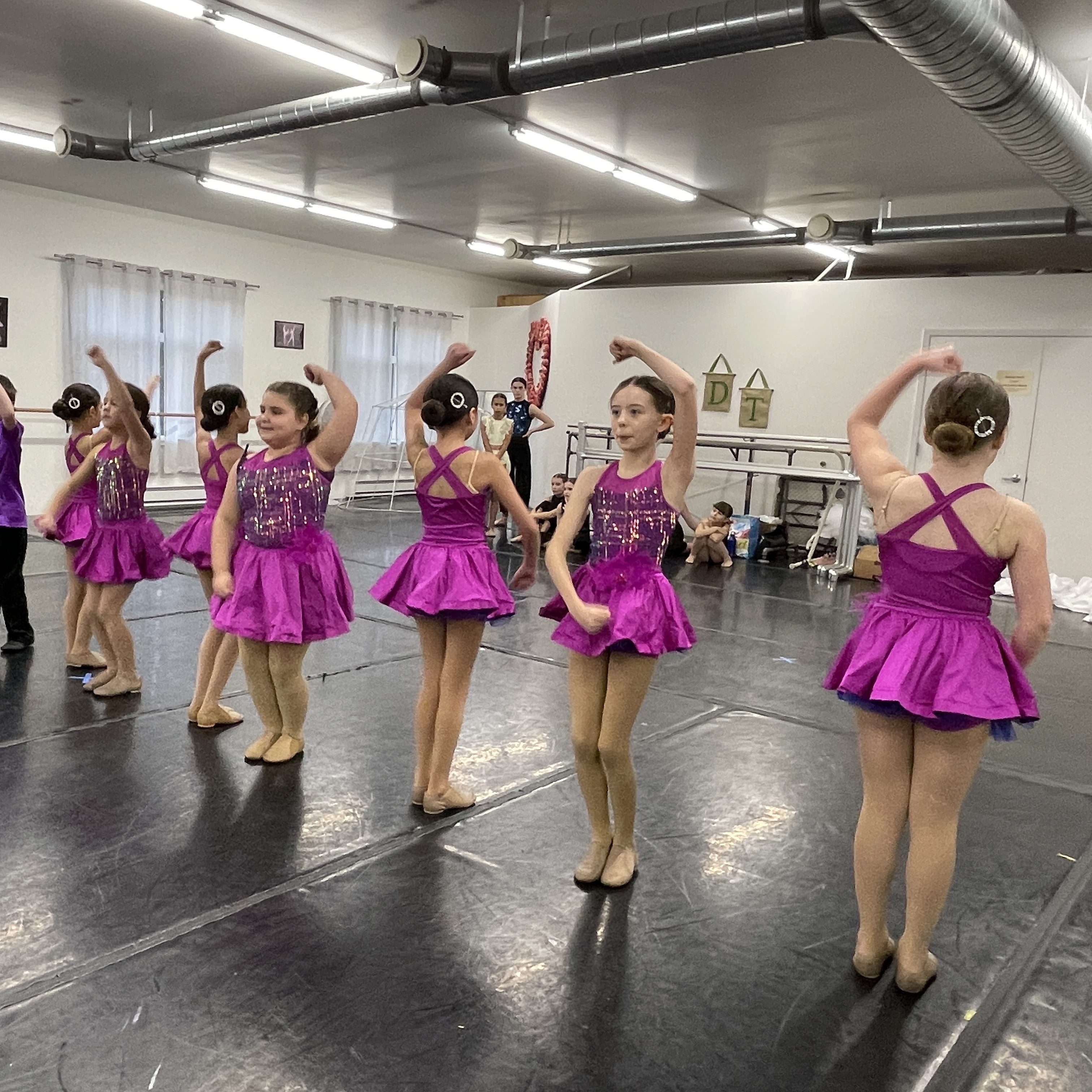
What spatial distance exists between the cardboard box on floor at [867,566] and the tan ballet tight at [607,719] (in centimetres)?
646

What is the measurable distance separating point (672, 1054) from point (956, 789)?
0.85 m

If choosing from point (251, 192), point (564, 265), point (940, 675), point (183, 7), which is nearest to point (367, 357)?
point (564, 265)

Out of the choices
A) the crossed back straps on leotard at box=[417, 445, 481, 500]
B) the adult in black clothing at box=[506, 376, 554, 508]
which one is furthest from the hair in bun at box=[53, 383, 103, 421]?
the adult in black clothing at box=[506, 376, 554, 508]

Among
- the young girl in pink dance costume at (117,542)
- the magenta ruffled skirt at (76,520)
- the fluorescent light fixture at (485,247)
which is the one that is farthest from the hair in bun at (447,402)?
the fluorescent light fixture at (485,247)

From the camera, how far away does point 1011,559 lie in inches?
81.0

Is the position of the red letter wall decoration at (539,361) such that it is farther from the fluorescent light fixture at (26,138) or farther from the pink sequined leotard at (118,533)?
the pink sequined leotard at (118,533)

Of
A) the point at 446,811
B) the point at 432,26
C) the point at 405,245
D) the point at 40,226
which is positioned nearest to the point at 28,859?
the point at 446,811

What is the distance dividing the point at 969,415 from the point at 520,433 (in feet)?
25.6

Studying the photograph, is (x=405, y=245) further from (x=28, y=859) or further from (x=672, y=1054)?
(x=672, y=1054)

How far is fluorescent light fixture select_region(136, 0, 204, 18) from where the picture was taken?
15.4 feet

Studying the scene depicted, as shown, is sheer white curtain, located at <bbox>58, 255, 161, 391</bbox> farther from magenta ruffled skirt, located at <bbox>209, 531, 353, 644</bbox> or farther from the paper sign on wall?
the paper sign on wall

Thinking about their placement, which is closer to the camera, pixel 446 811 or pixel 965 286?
pixel 446 811

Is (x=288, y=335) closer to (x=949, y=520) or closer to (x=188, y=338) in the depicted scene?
(x=188, y=338)

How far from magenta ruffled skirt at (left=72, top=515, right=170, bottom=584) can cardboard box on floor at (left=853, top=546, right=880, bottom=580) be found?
20.7 feet
